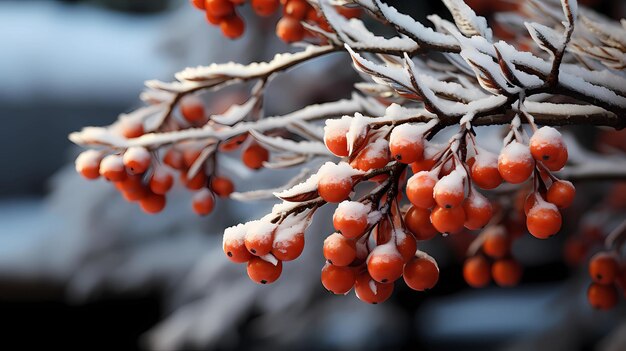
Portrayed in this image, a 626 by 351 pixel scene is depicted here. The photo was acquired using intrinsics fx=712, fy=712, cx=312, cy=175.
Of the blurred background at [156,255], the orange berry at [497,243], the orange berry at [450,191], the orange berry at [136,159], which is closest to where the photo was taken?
the orange berry at [450,191]

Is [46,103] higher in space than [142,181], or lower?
lower

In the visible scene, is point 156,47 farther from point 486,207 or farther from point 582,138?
point 486,207

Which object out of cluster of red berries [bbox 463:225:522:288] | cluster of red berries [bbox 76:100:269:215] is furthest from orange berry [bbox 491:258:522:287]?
cluster of red berries [bbox 76:100:269:215]

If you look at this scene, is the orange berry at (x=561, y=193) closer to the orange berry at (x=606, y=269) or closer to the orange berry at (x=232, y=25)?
the orange berry at (x=606, y=269)

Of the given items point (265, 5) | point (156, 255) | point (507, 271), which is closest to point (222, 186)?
point (265, 5)

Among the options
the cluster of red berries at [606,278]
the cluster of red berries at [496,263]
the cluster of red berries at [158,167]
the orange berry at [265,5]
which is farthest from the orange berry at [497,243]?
the orange berry at [265,5]

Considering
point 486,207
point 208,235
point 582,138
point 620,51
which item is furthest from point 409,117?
point 208,235

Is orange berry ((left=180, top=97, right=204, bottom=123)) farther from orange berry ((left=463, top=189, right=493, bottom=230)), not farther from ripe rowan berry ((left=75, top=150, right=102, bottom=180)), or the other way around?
orange berry ((left=463, top=189, right=493, bottom=230))
